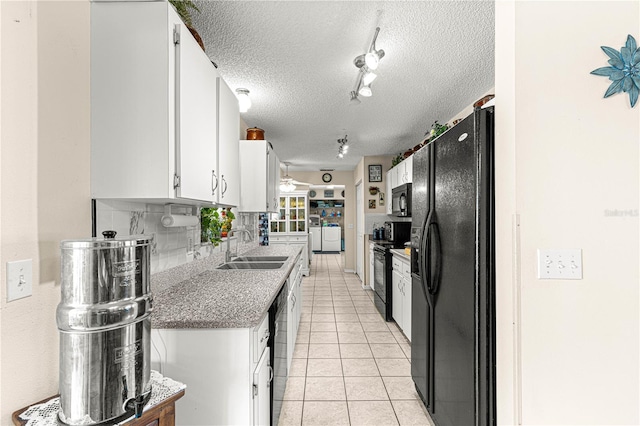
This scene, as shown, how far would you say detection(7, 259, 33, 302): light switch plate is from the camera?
2.91ft

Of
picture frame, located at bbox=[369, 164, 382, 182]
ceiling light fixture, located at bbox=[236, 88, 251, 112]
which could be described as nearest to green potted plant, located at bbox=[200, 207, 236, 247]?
ceiling light fixture, located at bbox=[236, 88, 251, 112]

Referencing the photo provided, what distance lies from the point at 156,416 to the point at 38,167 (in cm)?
88

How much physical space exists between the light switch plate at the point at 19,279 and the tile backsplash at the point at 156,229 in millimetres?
340

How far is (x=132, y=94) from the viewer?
1.22 metres

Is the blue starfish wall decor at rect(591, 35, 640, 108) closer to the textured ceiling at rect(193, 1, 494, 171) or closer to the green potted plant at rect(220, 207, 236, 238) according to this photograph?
the textured ceiling at rect(193, 1, 494, 171)

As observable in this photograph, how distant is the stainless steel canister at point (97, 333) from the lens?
2.60ft

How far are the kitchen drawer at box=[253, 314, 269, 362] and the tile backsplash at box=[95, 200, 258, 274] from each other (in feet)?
2.35

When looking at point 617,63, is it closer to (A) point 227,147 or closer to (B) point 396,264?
(A) point 227,147

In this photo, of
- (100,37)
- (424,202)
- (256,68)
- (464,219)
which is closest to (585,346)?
(464,219)

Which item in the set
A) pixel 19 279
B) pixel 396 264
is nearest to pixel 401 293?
pixel 396 264

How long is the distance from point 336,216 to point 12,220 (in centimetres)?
1116

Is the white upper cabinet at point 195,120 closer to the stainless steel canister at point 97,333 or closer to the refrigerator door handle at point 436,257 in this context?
the stainless steel canister at point 97,333

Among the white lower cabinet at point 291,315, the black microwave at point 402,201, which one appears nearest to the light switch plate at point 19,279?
the white lower cabinet at point 291,315

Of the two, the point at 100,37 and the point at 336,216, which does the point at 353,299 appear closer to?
the point at 100,37
